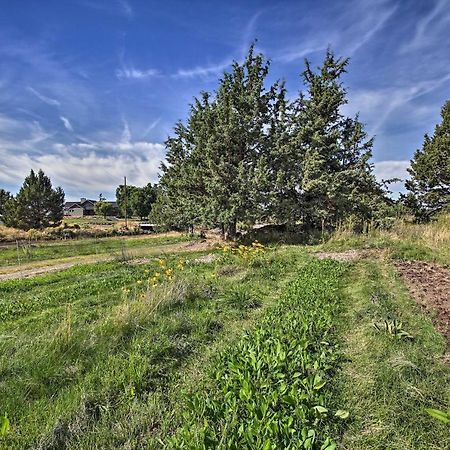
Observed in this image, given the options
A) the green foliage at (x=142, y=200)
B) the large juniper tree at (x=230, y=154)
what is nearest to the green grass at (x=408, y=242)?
the large juniper tree at (x=230, y=154)

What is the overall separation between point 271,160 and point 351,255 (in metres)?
7.79

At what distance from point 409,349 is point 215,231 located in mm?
24275

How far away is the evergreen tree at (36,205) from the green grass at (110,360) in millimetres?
36509

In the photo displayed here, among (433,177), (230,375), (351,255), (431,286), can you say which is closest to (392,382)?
(230,375)

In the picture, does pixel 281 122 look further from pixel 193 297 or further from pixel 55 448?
pixel 55 448

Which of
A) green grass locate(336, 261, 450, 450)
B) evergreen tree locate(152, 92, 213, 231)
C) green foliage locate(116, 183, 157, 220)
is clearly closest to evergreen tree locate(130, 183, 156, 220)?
green foliage locate(116, 183, 157, 220)

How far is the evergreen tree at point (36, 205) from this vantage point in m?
38.3

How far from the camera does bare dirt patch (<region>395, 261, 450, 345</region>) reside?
5172 mm

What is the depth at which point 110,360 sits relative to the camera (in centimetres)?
368

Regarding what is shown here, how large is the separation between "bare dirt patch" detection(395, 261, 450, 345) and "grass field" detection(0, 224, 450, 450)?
20 centimetres

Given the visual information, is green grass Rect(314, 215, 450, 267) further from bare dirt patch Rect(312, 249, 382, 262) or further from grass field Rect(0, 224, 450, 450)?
grass field Rect(0, 224, 450, 450)

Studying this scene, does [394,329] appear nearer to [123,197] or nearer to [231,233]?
[231,233]

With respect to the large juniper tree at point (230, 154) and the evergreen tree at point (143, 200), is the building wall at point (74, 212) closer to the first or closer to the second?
the evergreen tree at point (143, 200)

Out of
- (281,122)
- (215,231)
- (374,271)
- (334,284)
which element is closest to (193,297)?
(334,284)
